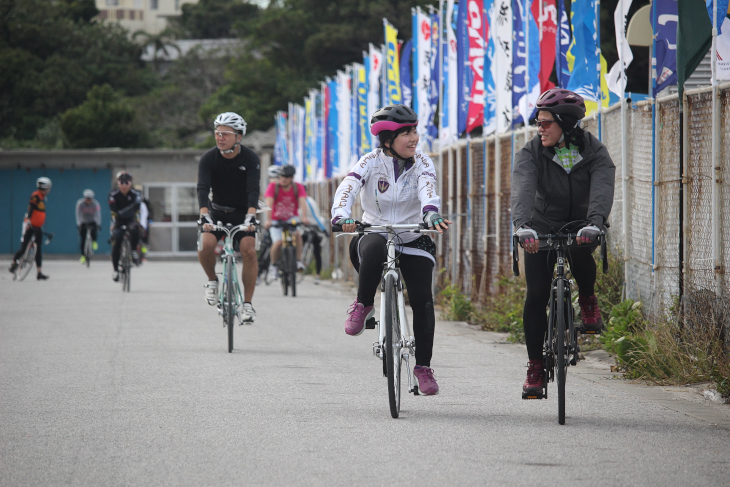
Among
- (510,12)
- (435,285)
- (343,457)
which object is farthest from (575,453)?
(435,285)

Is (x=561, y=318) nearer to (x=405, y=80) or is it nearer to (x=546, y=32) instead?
(x=546, y=32)

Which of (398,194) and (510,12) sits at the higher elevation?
(510,12)

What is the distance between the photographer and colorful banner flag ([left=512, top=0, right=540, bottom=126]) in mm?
12680

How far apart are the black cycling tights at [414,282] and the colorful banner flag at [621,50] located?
13.9 ft

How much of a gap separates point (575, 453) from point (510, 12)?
8.93 metres

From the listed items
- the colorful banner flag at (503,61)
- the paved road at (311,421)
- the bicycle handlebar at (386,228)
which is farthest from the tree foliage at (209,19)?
the bicycle handlebar at (386,228)

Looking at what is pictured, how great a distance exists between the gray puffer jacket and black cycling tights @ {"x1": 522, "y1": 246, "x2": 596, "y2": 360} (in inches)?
7.2

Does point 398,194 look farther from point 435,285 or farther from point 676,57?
point 435,285

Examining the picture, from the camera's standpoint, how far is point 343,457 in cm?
520

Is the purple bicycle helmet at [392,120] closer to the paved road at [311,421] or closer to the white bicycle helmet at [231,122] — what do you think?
the paved road at [311,421]

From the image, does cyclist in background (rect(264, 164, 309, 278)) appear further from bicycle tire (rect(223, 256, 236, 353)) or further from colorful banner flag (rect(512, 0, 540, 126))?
bicycle tire (rect(223, 256, 236, 353))

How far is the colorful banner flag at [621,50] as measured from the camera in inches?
397

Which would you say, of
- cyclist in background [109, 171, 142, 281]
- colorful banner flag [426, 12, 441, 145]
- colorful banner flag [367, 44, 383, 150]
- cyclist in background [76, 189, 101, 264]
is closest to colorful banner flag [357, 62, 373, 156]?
colorful banner flag [367, 44, 383, 150]

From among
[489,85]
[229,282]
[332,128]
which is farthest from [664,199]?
[332,128]
